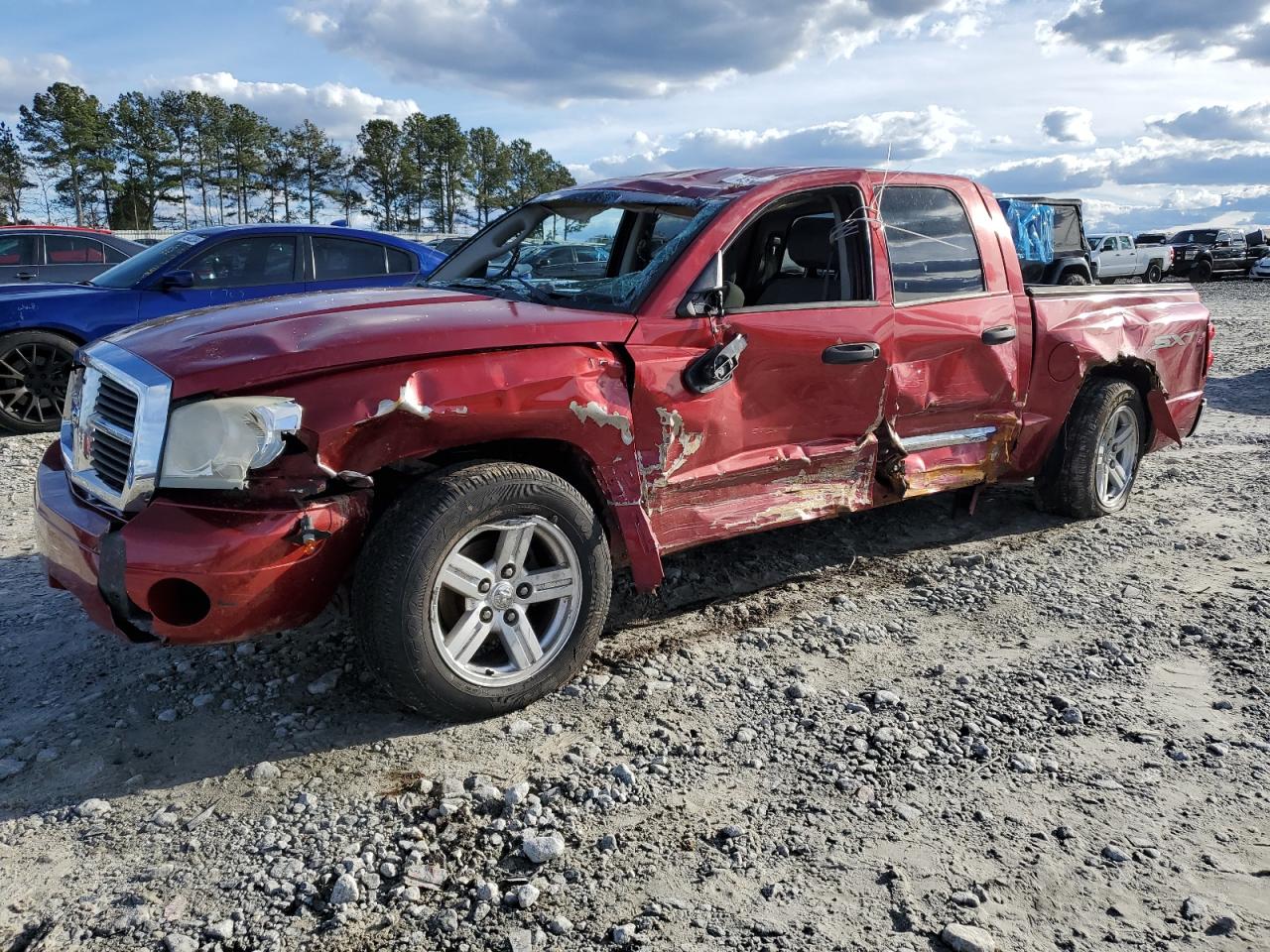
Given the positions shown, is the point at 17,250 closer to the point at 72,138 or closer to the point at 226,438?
the point at 226,438

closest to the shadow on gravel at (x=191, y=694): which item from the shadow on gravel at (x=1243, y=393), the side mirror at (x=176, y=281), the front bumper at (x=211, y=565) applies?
the front bumper at (x=211, y=565)

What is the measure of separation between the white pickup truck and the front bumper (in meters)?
29.8

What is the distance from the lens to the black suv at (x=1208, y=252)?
1371 inches

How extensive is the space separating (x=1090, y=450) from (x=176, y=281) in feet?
21.6

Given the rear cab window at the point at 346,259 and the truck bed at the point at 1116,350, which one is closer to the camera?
the truck bed at the point at 1116,350

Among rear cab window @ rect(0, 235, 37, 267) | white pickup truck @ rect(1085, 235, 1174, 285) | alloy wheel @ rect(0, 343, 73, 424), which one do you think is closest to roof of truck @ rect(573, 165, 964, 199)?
alloy wheel @ rect(0, 343, 73, 424)

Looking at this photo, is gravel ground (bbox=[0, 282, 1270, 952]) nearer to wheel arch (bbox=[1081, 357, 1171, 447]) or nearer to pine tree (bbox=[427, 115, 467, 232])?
wheel arch (bbox=[1081, 357, 1171, 447])

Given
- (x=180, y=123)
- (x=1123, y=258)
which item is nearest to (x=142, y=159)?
(x=180, y=123)

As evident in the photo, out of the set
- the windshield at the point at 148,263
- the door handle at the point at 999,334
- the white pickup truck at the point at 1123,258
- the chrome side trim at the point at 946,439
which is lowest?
the chrome side trim at the point at 946,439

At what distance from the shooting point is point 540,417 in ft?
10.4

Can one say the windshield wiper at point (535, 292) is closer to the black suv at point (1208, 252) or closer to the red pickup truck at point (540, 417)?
the red pickup truck at point (540, 417)

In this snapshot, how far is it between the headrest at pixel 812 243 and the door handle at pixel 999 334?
0.89 metres

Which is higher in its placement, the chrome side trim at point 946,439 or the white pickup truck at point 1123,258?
the white pickup truck at point 1123,258

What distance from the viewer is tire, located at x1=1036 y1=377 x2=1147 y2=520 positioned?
5.29 meters
